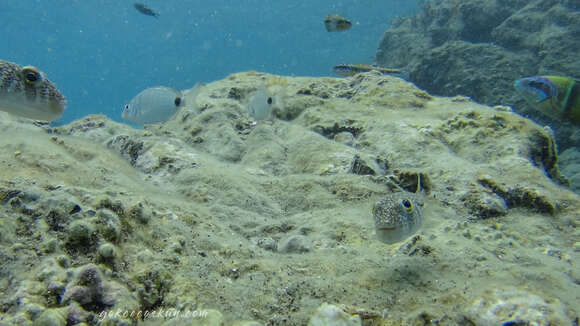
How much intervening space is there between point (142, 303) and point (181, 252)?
1.51ft

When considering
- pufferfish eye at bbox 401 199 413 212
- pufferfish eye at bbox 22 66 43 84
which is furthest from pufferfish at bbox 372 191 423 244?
pufferfish eye at bbox 22 66 43 84

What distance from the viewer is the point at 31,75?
2.13 meters

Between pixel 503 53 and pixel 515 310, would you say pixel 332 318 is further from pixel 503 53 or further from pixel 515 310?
pixel 503 53

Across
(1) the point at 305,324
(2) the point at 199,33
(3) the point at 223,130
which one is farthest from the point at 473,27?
(2) the point at 199,33

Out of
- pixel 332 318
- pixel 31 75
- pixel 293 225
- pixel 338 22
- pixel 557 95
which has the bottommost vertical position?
pixel 293 225

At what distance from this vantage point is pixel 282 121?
229 inches

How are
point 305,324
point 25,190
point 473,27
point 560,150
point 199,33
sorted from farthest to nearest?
point 199,33 < point 473,27 < point 560,150 < point 25,190 < point 305,324

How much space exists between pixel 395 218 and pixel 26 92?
2.66 m

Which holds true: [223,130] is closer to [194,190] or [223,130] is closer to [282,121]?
[282,121]

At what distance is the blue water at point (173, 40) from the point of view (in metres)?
50.4

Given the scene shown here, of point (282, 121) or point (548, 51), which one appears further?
point (548, 51)

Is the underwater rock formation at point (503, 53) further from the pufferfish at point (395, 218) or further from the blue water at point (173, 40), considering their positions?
the blue water at point (173, 40)

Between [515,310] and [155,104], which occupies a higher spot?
[155,104]

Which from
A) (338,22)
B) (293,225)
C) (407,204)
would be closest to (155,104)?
(293,225)
